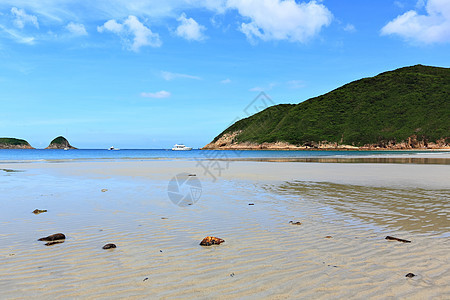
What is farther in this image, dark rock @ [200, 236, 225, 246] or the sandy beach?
dark rock @ [200, 236, 225, 246]

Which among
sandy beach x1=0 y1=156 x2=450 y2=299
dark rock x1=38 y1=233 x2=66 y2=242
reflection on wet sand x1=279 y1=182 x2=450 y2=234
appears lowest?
reflection on wet sand x1=279 y1=182 x2=450 y2=234

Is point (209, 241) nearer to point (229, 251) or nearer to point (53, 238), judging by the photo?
point (229, 251)

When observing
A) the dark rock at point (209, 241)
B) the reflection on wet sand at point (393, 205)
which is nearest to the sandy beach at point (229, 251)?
the reflection on wet sand at point (393, 205)

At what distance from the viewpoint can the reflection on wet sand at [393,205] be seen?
941cm

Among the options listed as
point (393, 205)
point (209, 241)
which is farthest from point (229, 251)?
point (393, 205)

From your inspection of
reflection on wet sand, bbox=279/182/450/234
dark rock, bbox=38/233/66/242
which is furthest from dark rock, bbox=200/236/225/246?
reflection on wet sand, bbox=279/182/450/234

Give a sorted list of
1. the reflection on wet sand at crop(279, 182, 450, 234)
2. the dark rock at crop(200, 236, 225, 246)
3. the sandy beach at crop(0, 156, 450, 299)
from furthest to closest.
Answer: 1. the reflection on wet sand at crop(279, 182, 450, 234)
2. the dark rock at crop(200, 236, 225, 246)
3. the sandy beach at crop(0, 156, 450, 299)

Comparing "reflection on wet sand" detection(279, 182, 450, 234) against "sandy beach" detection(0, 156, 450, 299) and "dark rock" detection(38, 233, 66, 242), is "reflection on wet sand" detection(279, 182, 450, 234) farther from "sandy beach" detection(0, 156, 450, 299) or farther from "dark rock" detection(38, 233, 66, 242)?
"dark rock" detection(38, 233, 66, 242)

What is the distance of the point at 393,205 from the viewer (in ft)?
41.1

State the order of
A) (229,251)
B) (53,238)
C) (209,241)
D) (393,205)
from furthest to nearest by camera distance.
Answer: (393,205) → (53,238) → (209,241) → (229,251)

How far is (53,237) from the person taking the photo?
25.9ft

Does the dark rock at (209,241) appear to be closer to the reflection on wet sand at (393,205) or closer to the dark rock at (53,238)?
the dark rock at (53,238)

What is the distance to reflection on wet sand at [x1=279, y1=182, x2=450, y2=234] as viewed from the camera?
9.41m

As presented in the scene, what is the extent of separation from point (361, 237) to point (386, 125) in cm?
18497
